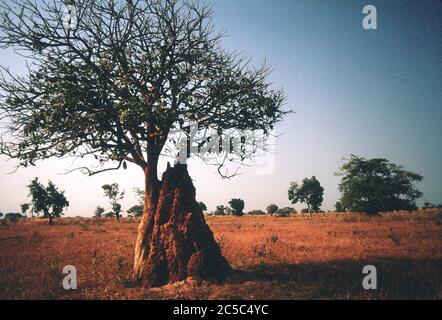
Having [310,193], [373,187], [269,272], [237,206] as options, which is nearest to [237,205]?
[237,206]

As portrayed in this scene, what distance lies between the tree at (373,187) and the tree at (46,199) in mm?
45415

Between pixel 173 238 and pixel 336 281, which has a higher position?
pixel 173 238

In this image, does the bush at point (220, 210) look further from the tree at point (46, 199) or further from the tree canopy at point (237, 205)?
the tree at point (46, 199)

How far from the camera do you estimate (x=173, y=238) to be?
10.1 metres

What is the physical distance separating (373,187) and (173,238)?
3771 centimetres

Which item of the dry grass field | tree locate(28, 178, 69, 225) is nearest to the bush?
tree locate(28, 178, 69, 225)

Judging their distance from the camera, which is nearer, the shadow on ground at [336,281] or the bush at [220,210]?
the shadow on ground at [336,281]

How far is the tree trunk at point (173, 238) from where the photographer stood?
983cm

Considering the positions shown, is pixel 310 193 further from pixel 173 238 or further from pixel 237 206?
pixel 173 238

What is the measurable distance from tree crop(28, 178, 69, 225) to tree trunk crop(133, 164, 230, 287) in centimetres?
4448

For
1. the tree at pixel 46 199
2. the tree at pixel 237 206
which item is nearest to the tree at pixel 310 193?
the tree at pixel 237 206
